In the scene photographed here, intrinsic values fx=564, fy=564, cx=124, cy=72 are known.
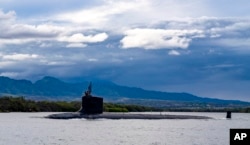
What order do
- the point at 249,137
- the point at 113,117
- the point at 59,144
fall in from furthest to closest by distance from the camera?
the point at 113,117
the point at 59,144
the point at 249,137

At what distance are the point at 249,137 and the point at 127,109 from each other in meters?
148

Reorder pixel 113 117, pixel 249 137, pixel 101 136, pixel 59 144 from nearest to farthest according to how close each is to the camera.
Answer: pixel 249 137, pixel 59 144, pixel 101 136, pixel 113 117

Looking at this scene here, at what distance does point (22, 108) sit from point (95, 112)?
80.7m

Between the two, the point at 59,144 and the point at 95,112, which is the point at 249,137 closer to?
the point at 59,144

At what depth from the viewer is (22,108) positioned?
158m

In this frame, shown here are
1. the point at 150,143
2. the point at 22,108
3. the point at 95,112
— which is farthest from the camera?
the point at 22,108

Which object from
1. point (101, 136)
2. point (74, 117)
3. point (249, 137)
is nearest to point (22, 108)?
point (74, 117)

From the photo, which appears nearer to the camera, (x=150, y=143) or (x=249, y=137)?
(x=249, y=137)

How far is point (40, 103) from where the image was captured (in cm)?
16562

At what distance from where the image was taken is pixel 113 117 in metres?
86.2

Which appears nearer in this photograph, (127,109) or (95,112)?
(95,112)

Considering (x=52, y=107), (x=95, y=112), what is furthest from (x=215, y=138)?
(x=52, y=107)

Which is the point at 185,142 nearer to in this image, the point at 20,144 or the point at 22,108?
the point at 20,144

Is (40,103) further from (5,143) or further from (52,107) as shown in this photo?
(5,143)
